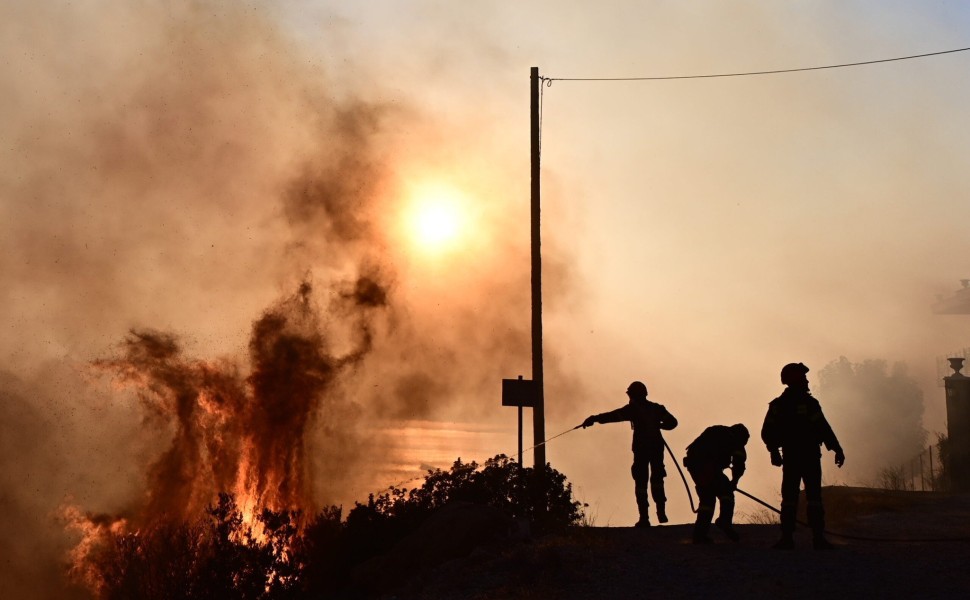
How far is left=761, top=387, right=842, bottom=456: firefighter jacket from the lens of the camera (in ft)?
42.0

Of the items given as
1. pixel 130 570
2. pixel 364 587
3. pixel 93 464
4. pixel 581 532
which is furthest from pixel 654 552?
pixel 93 464

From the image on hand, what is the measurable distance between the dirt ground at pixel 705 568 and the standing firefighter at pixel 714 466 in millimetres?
412

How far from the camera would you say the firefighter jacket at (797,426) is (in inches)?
504

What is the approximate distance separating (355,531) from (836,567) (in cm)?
864

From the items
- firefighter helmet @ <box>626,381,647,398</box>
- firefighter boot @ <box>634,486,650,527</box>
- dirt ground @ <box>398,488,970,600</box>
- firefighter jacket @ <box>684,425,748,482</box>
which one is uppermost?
firefighter helmet @ <box>626,381,647,398</box>

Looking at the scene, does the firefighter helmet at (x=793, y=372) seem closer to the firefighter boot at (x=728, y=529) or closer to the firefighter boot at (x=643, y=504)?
the firefighter boot at (x=728, y=529)

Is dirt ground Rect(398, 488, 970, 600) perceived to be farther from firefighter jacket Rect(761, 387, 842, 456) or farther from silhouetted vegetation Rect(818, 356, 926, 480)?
silhouetted vegetation Rect(818, 356, 926, 480)

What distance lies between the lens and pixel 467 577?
42.5 ft

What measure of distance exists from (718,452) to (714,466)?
196mm

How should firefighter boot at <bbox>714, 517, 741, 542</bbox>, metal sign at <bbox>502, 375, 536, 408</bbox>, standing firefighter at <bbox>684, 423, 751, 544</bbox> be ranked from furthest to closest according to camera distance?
1. metal sign at <bbox>502, 375, 536, 408</bbox>
2. firefighter boot at <bbox>714, 517, 741, 542</bbox>
3. standing firefighter at <bbox>684, 423, 751, 544</bbox>

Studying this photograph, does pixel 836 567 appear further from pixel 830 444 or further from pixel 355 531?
pixel 355 531

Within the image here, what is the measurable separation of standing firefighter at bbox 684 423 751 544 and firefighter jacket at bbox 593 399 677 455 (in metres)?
1.71

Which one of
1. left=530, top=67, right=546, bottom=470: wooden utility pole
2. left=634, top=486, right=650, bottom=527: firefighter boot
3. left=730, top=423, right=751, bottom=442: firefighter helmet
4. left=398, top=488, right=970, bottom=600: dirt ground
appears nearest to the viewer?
left=398, top=488, right=970, bottom=600: dirt ground

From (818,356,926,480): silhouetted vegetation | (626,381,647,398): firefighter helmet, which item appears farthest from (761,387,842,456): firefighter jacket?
(818,356,926,480): silhouetted vegetation
